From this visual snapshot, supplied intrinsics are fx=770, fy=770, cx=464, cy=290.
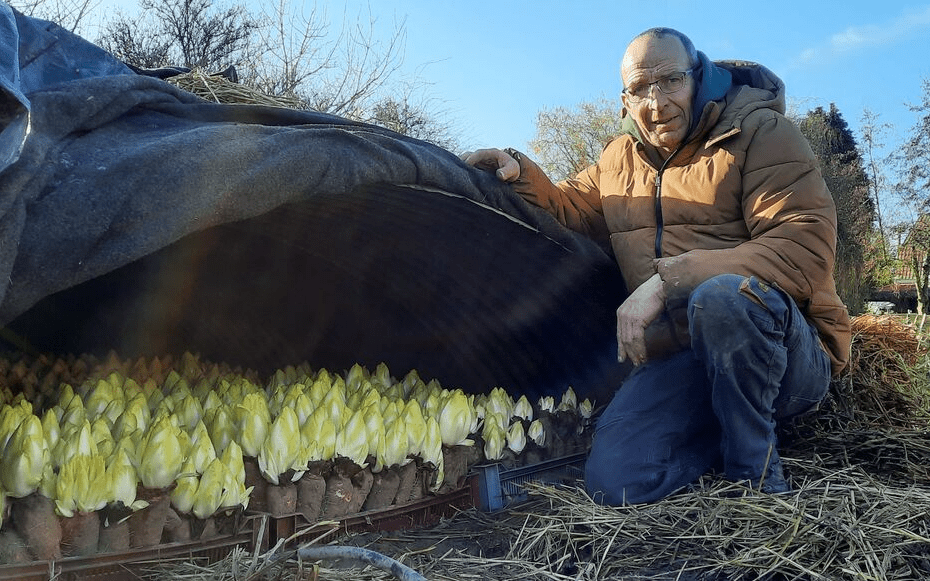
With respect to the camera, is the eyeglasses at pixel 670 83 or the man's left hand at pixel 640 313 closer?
the man's left hand at pixel 640 313

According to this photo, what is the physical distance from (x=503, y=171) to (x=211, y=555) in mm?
1350

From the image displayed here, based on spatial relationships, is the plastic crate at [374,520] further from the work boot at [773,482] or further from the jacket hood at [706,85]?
the jacket hood at [706,85]

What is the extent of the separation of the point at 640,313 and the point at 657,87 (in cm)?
Answer: 74

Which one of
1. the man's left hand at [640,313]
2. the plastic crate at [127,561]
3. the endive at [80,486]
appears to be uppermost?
the man's left hand at [640,313]

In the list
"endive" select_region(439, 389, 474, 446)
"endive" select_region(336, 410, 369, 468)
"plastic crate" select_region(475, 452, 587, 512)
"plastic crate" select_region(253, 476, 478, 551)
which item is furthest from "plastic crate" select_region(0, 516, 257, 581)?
"plastic crate" select_region(475, 452, 587, 512)

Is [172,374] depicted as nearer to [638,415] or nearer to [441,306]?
[441,306]

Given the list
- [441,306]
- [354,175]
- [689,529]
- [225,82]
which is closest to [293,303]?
[441,306]

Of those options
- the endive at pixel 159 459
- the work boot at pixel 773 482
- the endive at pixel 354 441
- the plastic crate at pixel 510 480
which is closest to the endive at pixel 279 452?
the endive at pixel 354 441

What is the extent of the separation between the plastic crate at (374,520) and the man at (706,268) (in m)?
0.42

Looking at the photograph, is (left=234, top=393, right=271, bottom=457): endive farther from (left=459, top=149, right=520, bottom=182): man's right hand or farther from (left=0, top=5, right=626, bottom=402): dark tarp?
(left=459, top=149, right=520, bottom=182): man's right hand

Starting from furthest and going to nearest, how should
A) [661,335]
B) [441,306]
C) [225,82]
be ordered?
[225,82] → [441,306] → [661,335]

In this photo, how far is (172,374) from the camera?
255cm

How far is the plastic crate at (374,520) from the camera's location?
1767 mm

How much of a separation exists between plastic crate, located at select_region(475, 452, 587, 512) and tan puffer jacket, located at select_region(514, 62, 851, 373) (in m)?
0.55
